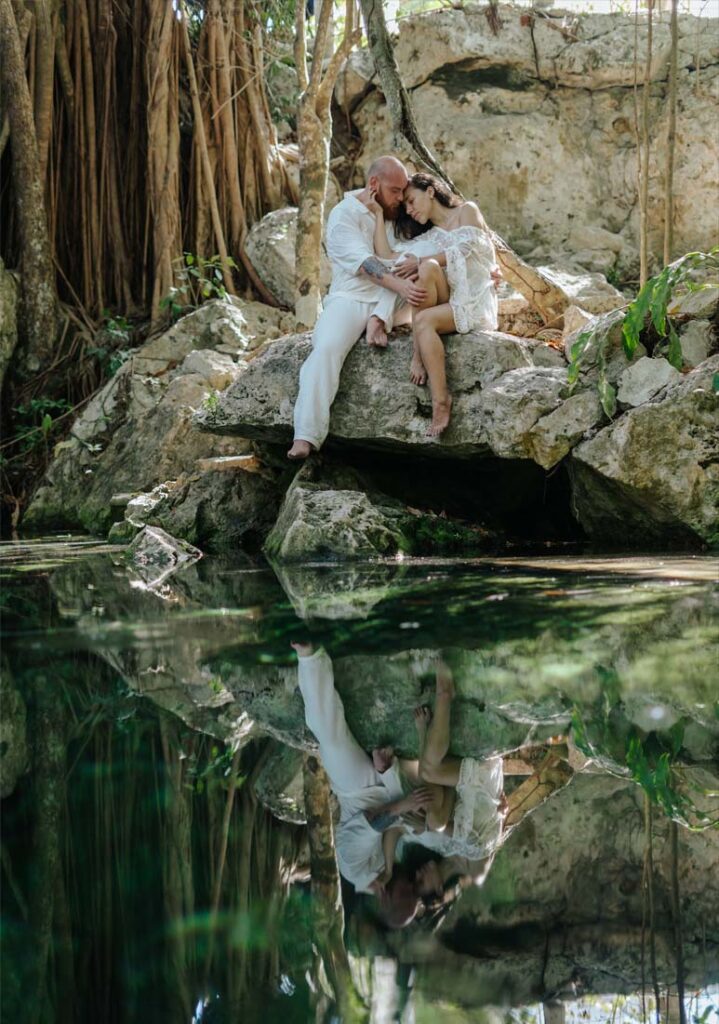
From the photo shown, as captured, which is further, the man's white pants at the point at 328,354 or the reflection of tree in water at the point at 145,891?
the man's white pants at the point at 328,354

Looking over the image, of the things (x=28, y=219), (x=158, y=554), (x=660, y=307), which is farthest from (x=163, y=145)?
(x=660, y=307)

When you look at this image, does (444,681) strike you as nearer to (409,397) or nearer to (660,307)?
(660,307)

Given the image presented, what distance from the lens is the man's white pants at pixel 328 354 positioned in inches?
206

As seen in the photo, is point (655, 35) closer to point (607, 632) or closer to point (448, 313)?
point (448, 313)

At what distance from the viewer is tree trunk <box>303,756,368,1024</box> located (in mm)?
883

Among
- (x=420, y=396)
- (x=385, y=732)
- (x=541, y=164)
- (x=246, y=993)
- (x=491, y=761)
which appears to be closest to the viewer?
(x=246, y=993)

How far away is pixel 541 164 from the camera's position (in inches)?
422

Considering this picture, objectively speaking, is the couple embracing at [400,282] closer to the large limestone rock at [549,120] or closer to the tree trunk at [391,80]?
the tree trunk at [391,80]

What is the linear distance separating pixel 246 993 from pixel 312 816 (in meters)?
0.40

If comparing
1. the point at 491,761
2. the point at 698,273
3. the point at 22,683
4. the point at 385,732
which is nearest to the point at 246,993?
the point at 491,761

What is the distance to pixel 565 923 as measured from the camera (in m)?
1.00

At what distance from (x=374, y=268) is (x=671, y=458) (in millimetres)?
1792

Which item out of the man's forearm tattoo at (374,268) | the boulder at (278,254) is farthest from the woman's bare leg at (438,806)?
the boulder at (278,254)

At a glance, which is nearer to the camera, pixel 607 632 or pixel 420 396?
pixel 607 632
